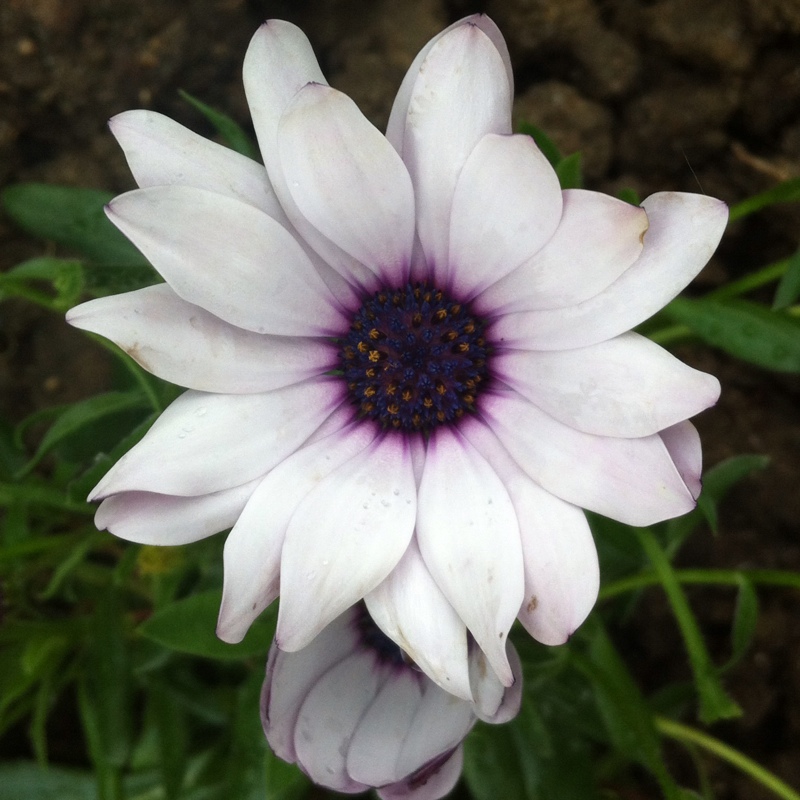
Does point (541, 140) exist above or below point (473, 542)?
above

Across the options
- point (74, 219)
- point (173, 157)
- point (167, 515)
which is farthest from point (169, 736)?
point (173, 157)

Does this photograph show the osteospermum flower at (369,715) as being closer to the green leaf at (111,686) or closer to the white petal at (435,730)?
the white petal at (435,730)

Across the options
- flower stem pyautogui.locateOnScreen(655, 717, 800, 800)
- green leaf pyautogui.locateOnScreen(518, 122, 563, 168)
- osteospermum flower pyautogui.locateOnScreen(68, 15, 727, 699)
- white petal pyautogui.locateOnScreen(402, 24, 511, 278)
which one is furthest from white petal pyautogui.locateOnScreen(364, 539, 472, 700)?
flower stem pyautogui.locateOnScreen(655, 717, 800, 800)

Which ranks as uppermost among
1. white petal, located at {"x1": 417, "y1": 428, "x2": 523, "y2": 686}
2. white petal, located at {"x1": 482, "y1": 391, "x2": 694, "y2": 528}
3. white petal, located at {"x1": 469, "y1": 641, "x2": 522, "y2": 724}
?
white petal, located at {"x1": 482, "y1": 391, "x2": 694, "y2": 528}

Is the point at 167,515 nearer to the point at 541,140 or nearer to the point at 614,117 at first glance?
the point at 541,140

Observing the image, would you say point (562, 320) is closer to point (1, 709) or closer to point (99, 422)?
point (99, 422)

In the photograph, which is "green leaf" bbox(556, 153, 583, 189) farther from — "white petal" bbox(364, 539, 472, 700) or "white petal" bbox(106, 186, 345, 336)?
"white petal" bbox(364, 539, 472, 700)
